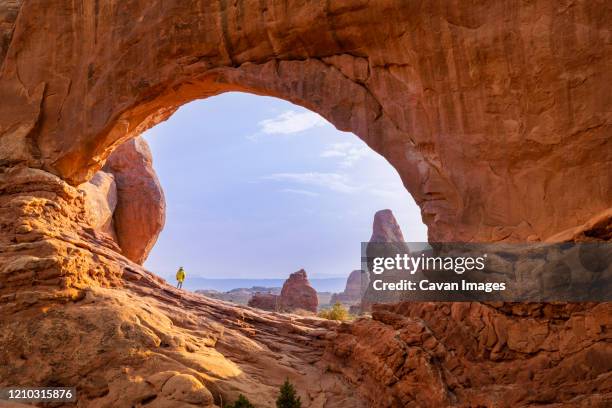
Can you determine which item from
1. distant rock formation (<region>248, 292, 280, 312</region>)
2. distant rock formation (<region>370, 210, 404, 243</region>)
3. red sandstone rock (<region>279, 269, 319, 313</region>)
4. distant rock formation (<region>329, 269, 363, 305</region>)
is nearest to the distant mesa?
red sandstone rock (<region>279, 269, 319, 313</region>)

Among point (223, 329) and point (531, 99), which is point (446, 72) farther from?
point (223, 329)

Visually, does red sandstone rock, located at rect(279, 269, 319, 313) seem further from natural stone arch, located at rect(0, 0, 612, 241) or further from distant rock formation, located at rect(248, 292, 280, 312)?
natural stone arch, located at rect(0, 0, 612, 241)

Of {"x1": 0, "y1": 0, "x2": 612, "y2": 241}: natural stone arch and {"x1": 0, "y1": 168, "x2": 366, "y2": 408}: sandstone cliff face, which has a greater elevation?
{"x1": 0, "y1": 0, "x2": 612, "y2": 241}: natural stone arch

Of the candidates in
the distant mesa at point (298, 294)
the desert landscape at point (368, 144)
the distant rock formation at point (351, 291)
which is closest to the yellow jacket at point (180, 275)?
the desert landscape at point (368, 144)

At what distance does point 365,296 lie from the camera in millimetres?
37062

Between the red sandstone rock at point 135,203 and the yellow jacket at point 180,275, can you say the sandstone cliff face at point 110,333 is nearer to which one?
the yellow jacket at point 180,275

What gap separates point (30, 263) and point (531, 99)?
1101cm

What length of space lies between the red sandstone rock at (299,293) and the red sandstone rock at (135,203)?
45.9ft

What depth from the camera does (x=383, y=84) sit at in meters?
11.1

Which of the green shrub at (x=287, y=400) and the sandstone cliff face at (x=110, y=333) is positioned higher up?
the sandstone cliff face at (x=110, y=333)

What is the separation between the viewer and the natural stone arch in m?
9.31

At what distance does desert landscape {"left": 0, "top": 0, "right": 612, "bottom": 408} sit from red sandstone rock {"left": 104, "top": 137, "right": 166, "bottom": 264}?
15.2 metres

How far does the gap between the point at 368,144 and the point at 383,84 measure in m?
1.43

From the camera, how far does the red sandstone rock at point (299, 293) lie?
40.2m
